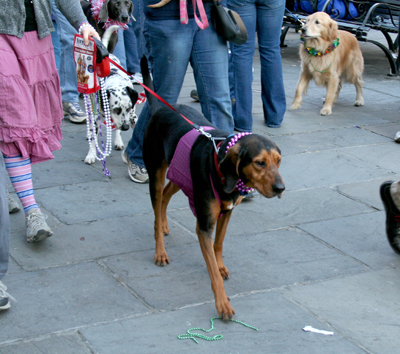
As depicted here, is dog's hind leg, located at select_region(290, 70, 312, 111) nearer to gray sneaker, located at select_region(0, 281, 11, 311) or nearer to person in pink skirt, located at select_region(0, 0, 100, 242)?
person in pink skirt, located at select_region(0, 0, 100, 242)

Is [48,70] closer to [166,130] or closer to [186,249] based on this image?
[166,130]

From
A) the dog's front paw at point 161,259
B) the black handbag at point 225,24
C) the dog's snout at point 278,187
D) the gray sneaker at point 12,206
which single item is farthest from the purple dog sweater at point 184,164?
the gray sneaker at point 12,206

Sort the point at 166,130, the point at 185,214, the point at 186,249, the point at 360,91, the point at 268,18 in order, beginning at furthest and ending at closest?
1. the point at 360,91
2. the point at 268,18
3. the point at 185,214
4. the point at 186,249
5. the point at 166,130

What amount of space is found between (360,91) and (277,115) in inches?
74.0

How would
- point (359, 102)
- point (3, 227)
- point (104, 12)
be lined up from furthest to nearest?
point (359, 102)
point (104, 12)
point (3, 227)

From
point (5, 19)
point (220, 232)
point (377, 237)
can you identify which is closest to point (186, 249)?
point (220, 232)

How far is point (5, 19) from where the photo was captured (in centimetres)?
311

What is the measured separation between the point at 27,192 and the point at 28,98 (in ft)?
2.25

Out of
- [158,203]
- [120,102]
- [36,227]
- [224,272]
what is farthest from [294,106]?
[36,227]

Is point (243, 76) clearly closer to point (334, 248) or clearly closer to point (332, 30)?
point (332, 30)

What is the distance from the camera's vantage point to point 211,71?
13.4 ft

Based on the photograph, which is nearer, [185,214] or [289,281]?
[289,281]

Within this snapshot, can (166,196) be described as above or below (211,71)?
below

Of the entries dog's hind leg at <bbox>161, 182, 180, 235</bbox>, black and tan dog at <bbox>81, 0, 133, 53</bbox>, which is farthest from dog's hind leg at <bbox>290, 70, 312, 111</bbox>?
dog's hind leg at <bbox>161, 182, 180, 235</bbox>
